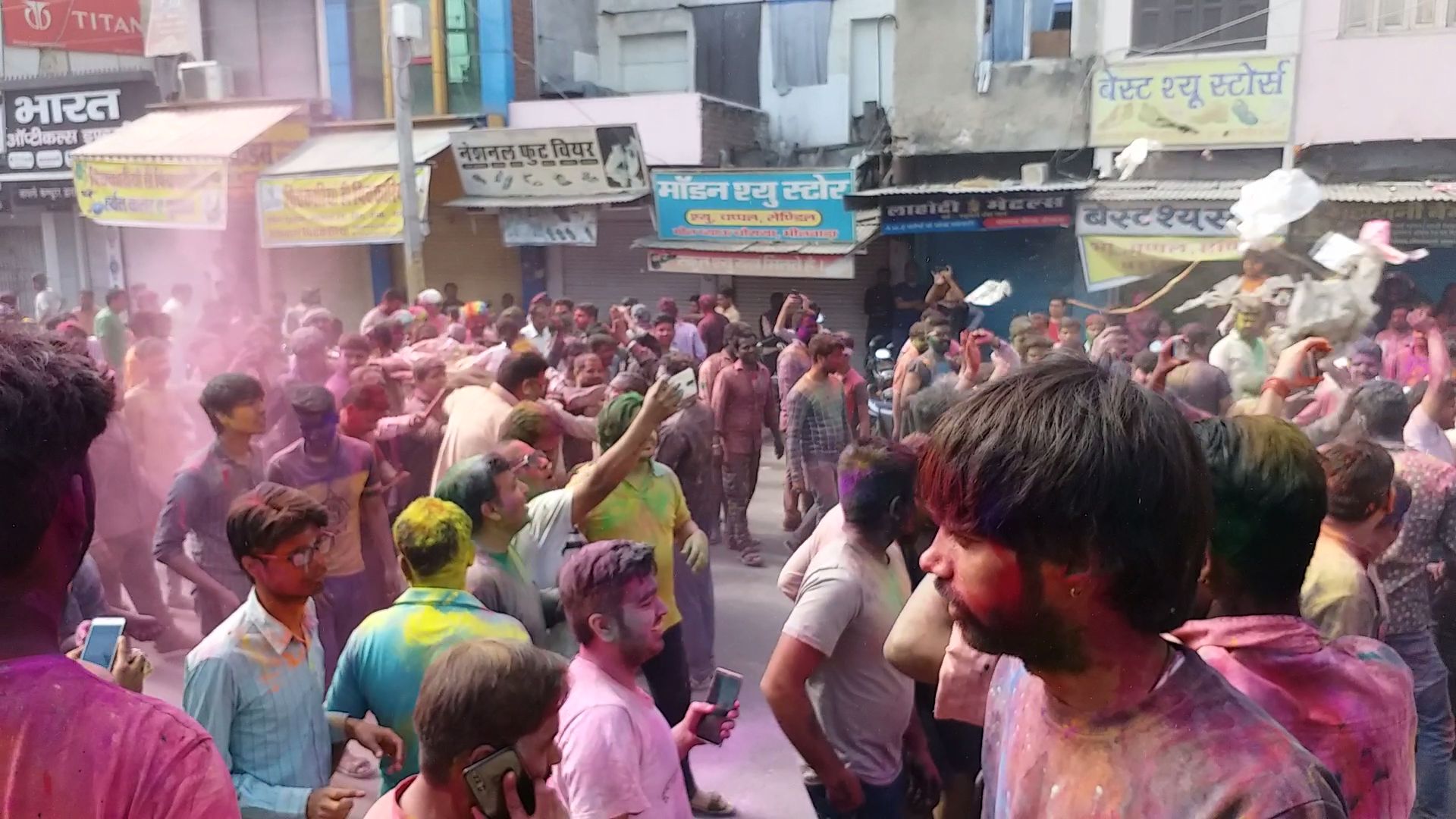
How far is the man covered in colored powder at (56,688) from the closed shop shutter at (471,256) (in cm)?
1595

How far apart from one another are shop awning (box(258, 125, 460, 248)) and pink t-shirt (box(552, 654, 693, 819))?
1256cm

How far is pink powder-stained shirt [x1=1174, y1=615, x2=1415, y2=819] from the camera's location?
1740 millimetres

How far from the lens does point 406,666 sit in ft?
9.30

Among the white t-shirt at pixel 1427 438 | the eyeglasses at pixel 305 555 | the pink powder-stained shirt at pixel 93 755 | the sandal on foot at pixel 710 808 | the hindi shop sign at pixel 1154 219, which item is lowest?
the sandal on foot at pixel 710 808

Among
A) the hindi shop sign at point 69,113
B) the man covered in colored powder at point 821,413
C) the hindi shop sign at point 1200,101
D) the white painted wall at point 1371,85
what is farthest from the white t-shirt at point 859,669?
the hindi shop sign at point 69,113

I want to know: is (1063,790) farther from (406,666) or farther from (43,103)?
(43,103)

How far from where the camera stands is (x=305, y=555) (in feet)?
9.32

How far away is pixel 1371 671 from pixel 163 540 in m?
4.29

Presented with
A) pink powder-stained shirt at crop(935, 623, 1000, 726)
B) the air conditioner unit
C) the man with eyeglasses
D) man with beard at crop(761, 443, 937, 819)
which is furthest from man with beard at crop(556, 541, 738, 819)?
the air conditioner unit

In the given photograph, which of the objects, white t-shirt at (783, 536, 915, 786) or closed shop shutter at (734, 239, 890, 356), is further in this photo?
closed shop shutter at (734, 239, 890, 356)

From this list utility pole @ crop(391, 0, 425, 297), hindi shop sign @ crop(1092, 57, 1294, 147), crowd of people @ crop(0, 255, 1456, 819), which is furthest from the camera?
utility pole @ crop(391, 0, 425, 297)

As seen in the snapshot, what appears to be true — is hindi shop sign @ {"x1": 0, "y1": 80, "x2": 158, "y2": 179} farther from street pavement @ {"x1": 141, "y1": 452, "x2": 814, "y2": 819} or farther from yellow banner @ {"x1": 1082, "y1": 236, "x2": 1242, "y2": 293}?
yellow banner @ {"x1": 1082, "y1": 236, "x2": 1242, "y2": 293}

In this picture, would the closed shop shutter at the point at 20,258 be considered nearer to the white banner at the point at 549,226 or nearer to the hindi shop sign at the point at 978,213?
the white banner at the point at 549,226

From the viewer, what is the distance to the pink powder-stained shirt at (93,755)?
1.35 m
